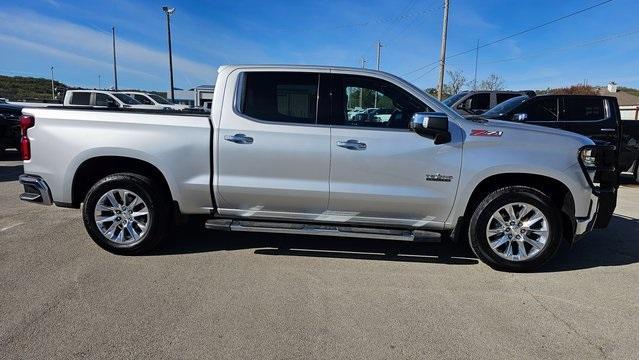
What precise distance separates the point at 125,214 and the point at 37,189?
0.95 meters

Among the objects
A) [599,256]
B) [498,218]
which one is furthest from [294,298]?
[599,256]

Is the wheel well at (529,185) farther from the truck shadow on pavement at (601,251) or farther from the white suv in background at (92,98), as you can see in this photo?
the white suv in background at (92,98)

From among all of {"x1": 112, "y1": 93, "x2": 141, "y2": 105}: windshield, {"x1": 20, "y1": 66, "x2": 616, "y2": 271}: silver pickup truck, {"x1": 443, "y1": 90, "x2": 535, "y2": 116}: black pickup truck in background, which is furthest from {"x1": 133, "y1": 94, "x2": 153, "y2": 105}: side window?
{"x1": 20, "y1": 66, "x2": 616, "y2": 271}: silver pickup truck

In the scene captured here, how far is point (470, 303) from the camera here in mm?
3889

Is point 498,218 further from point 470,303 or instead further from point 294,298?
point 294,298

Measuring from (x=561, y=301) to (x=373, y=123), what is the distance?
2.29m

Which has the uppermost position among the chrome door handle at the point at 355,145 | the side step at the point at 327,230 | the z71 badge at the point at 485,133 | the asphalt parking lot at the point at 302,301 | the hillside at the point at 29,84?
the hillside at the point at 29,84

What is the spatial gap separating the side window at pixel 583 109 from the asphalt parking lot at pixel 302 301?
A: 180 inches

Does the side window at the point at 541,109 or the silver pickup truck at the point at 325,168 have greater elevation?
the side window at the point at 541,109

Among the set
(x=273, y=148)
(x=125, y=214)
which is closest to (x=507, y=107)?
(x=273, y=148)

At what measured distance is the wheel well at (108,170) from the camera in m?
4.81

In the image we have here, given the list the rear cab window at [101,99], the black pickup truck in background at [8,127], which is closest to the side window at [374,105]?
the black pickup truck in background at [8,127]

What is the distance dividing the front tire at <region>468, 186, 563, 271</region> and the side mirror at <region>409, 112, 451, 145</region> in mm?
770

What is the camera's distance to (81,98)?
21.2m
